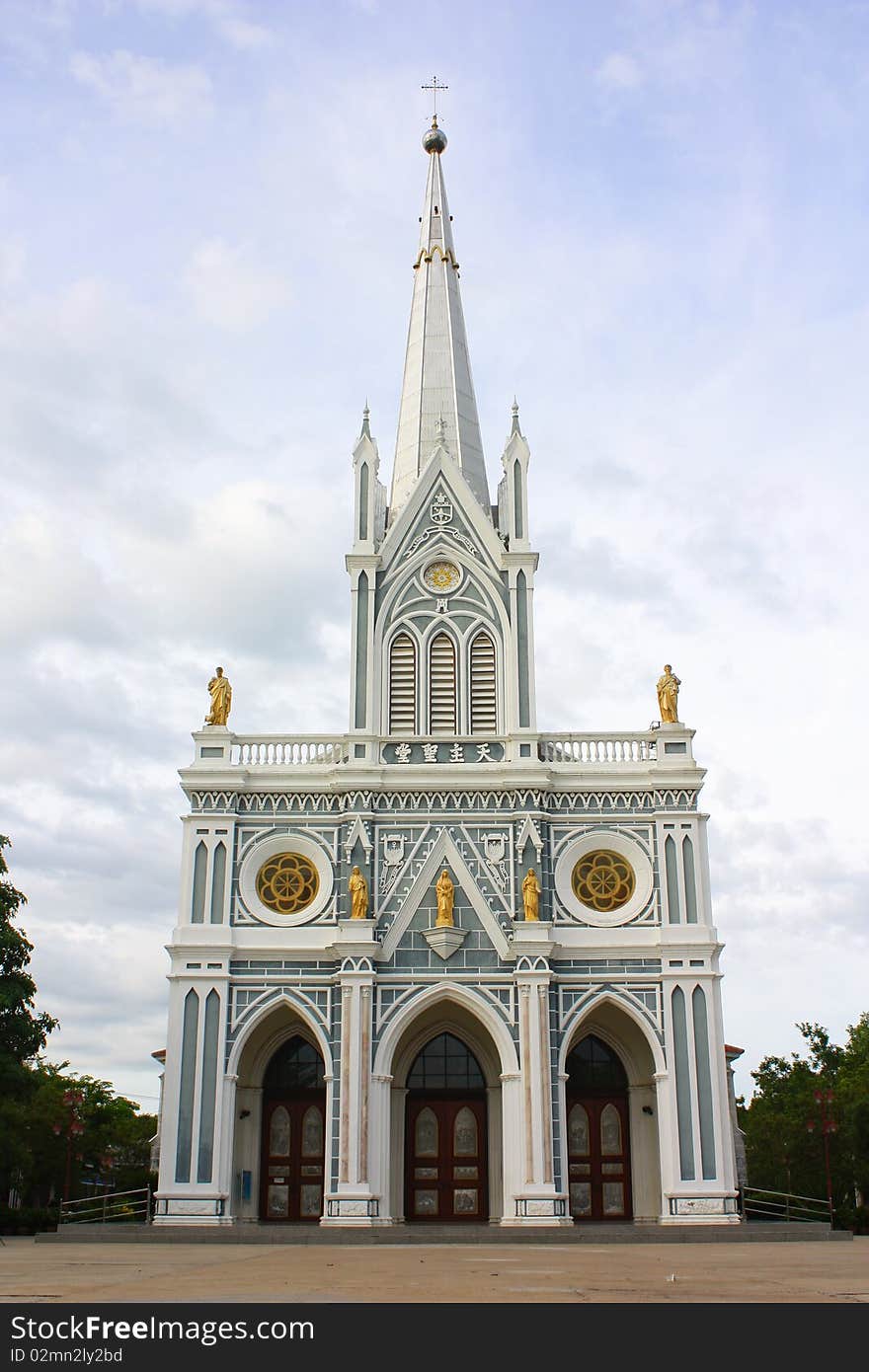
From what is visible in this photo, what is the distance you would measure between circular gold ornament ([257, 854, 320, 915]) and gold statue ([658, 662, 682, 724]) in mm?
10497

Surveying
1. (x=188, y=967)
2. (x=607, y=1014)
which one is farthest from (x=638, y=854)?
(x=188, y=967)

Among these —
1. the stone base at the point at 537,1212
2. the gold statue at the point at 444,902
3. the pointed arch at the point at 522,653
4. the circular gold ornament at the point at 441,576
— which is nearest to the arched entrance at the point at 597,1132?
the stone base at the point at 537,1212

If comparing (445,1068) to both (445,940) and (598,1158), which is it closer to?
(445,940)

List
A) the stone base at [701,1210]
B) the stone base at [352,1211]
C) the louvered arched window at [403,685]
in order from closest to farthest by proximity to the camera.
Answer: the stone base at [352,1211]
the stone base at [701,1210]
the louvered arched window at [403,685]

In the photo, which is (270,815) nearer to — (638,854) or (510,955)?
(510,955)

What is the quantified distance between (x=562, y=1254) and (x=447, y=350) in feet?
98.3

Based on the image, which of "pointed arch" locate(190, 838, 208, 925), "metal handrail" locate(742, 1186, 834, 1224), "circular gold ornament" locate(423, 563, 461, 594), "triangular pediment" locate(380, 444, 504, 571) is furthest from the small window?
"triangular pediment" locate(380, 444, 504, 571)

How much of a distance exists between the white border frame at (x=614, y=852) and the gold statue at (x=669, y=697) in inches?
143

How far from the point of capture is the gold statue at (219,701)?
35844 millimetres

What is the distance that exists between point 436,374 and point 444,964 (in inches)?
768

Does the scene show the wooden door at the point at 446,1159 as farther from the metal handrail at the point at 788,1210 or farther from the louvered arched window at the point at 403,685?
the louvered arched window at the point at 403,685

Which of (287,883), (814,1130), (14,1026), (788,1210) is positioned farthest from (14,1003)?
(814,1130)

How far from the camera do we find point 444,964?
3312 cm

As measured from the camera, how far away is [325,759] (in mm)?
35875
